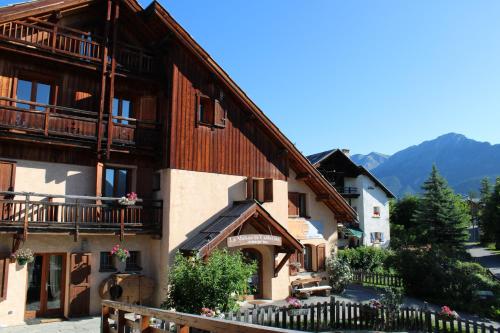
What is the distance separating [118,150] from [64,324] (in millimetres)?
6449

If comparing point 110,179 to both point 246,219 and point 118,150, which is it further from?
point 246,219

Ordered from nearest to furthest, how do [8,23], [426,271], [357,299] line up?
1. [8,23]
2. [357,299]
3. [426,271]

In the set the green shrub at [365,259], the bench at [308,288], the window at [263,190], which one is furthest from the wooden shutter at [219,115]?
the green shrub at [365,259]

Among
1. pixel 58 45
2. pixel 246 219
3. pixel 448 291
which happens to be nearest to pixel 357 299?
pixel 448 291

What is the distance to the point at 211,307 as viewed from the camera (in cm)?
1362

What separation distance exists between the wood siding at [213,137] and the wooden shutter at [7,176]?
5.65 meters

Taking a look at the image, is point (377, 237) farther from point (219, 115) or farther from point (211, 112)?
point (211, 112)

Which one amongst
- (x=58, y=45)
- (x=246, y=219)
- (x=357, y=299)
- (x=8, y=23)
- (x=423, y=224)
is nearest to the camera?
(x=8, y=23)

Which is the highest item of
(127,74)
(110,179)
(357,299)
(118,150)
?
(127,74)

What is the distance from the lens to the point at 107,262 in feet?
53.8

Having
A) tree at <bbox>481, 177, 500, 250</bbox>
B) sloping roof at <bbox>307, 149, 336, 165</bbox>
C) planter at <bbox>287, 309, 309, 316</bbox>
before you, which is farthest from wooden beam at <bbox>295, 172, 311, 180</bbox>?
tree at <bbox>481, 177, 500, 250</bbox>

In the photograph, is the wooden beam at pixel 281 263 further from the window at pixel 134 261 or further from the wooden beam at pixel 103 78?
the wooden beam at pixel 103 78

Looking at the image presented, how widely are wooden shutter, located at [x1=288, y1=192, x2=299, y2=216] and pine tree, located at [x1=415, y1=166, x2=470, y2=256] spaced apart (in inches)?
1130

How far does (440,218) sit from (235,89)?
36.0 metres
